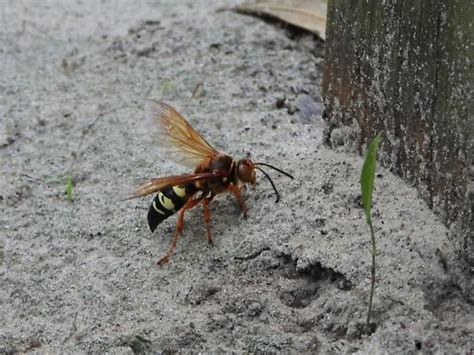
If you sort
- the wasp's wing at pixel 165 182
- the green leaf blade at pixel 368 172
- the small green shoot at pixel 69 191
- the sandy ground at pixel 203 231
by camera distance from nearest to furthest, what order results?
the green leaf blade at pixel 368 172, the sandy ground at pixel 203 231, the wasp's wing at pixel 165 182, the small green shoot at pixel 69 191

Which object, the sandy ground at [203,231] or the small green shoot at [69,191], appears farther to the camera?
the small green shoot at [69,191]

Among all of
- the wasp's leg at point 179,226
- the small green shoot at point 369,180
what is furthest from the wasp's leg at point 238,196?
the small green shoot at point 369,180

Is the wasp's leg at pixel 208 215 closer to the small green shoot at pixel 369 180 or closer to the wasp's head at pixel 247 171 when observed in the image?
the wasp's head at pixel 247 171

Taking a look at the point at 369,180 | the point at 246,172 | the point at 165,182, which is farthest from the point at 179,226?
the point at 369,180

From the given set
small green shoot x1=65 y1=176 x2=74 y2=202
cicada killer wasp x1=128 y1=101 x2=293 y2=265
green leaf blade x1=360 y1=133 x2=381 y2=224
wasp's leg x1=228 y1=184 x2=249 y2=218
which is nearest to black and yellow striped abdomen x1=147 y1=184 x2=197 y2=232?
cicada killer wasp x1=128 y1=101 x2=293 y2=265

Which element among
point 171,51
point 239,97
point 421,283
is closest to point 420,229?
point 421,283

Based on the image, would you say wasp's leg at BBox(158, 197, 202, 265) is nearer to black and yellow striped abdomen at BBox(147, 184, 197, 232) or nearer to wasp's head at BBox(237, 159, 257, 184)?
black and yellow striped abdomen at BBox(147, 184, 197, 232)
